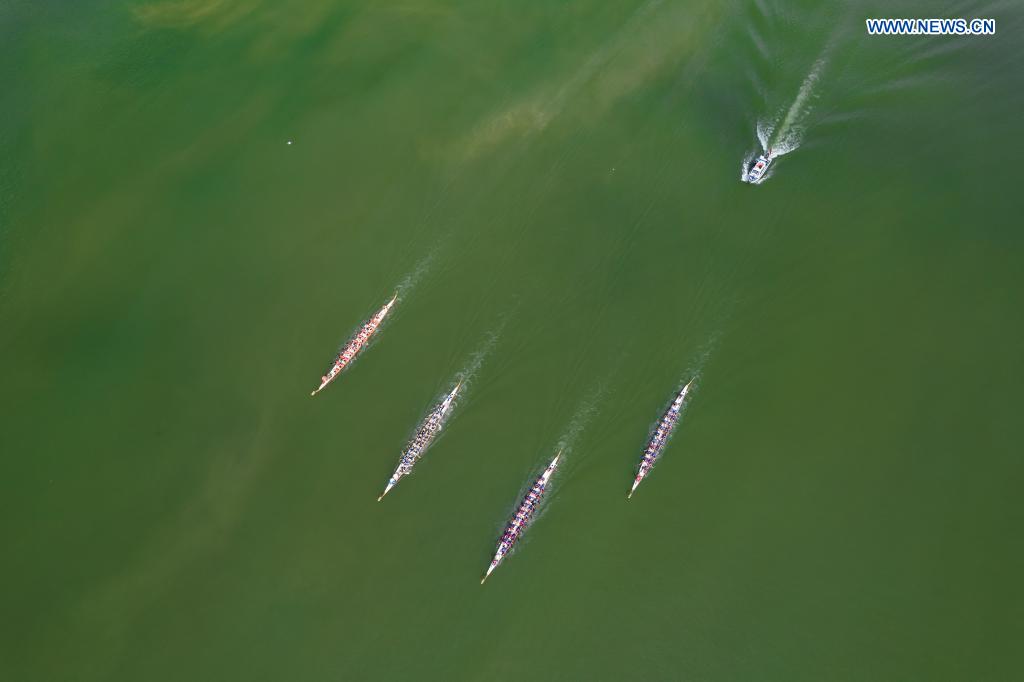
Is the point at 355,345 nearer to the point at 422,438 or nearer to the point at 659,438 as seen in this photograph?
the point at 422,438

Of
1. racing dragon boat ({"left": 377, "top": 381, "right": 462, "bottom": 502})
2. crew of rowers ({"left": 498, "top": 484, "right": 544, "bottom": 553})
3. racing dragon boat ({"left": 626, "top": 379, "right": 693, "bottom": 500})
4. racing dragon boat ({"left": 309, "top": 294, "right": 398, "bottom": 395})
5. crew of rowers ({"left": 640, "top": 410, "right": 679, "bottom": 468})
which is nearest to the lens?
crew of rowers ({"left": 498, "top": 484, "right": 544, "bottom": 553})

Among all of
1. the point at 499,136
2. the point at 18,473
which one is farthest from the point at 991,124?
the point at 18,473

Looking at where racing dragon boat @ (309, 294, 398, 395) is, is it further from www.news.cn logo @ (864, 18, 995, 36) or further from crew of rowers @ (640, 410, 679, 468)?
www.news.cn logo @ (864, 18, 995, 36)

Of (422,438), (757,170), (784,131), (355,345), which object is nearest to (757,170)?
(757,170)

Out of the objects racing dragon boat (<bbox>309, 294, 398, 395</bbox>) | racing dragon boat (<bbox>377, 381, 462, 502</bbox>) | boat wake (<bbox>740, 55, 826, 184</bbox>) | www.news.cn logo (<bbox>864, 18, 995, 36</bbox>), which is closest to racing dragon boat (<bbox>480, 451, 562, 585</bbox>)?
racing dragon boat (<bbox>377, 381, 462, 502</bbox>)

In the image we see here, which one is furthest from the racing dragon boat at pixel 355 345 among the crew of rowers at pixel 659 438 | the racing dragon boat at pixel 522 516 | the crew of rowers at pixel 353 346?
the crew of rowers at pixel 659 438
